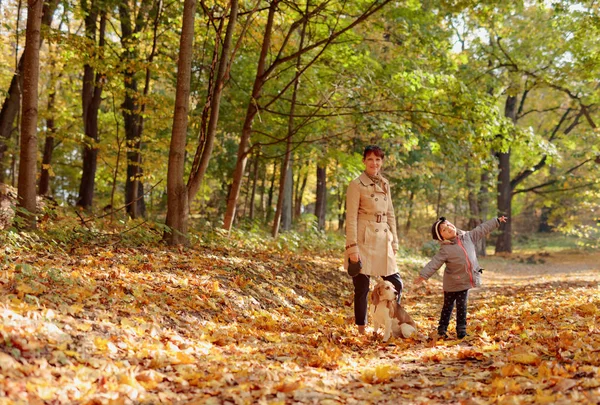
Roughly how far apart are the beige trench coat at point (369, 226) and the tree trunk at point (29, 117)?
171 inches

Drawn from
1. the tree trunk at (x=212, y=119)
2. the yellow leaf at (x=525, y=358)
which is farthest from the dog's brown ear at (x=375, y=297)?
the tree trunk at (x=212, y=119)

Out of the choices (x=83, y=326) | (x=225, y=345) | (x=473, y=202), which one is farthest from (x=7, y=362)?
(x=473, y=202)

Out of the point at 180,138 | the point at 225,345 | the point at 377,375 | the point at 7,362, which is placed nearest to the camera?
the point at 7,362

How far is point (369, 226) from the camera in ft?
18.6

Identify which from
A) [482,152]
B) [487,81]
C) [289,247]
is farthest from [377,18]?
[487,81]

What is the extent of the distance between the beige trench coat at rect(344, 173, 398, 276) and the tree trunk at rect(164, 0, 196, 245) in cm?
360

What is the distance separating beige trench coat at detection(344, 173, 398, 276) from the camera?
18.4ft

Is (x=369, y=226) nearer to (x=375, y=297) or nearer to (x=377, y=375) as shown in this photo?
(x=375, y=297)

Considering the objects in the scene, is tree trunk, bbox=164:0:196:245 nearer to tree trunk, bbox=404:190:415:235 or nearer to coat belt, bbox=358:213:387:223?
coat belt, bbox=358:213:387:223

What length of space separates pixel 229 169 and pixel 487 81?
34.9 feet

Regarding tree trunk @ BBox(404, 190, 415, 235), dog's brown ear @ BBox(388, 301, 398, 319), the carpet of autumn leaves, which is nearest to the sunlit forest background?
the carpet of autumn leaves

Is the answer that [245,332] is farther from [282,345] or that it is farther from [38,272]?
[38,272]

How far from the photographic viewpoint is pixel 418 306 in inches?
356

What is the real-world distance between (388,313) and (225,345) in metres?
1.81
